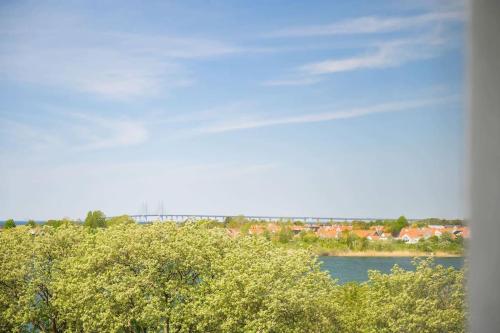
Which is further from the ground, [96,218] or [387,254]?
[96,218]

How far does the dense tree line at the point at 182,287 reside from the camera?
393cm

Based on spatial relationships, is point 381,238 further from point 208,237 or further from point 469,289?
point 469,289

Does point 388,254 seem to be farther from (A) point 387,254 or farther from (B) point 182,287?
(B) point 182,287

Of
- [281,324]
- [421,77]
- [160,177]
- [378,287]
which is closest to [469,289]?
[281,324]

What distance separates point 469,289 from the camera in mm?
1682

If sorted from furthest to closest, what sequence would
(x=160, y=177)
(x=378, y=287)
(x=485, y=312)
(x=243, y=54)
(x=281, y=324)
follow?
(x=160, y=177), (x=243, y=54), (x=378, y=287), (x=281, y=324), (x=485, y=312)

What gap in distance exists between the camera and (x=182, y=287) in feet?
14.2

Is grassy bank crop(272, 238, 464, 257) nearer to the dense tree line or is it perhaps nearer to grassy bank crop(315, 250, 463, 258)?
grassy bank crop(315, 250, 463, 258)

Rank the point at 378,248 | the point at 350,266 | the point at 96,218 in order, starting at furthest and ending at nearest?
the point at 96,218, the point at 350,266, the point at 378,248

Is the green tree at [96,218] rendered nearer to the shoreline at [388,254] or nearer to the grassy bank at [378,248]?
the grassy bank at [378,248]

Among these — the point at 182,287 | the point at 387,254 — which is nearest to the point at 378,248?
the point at 387,254

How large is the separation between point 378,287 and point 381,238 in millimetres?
1622

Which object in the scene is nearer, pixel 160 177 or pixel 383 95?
pixel 383 95

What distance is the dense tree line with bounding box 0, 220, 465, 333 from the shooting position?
393 cm
